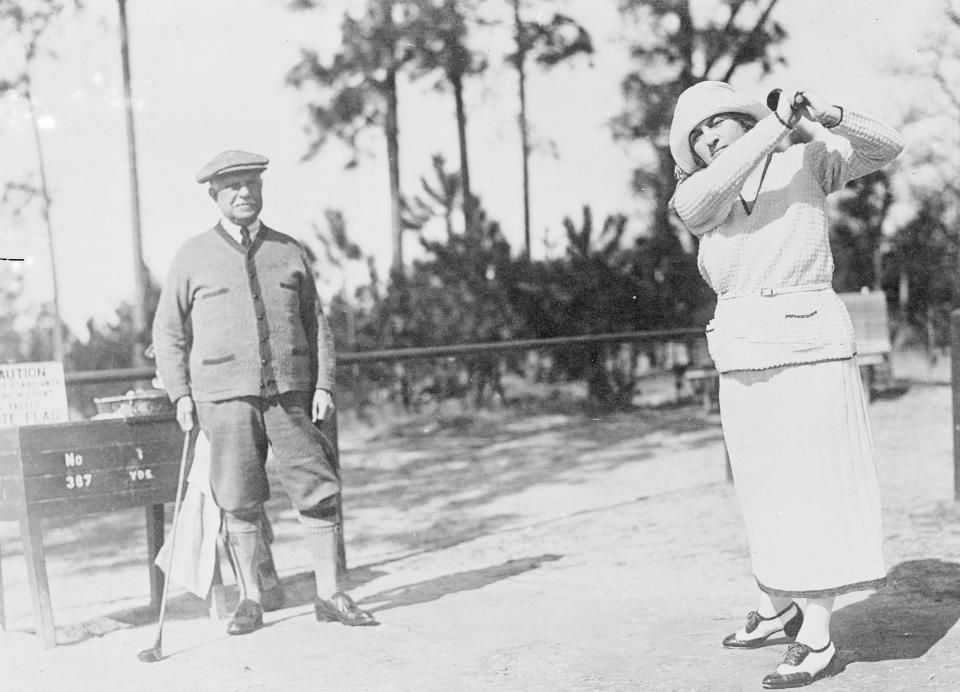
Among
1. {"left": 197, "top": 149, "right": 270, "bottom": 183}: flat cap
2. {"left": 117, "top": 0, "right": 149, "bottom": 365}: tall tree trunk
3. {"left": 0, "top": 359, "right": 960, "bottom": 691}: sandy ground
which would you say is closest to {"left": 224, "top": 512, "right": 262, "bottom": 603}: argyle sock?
{"left": 0, "top": 359, "right": 960, "bottom": 691}: sandy ground

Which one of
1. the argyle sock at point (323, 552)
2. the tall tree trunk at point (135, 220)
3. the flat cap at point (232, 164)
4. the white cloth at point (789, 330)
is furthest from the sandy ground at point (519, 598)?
the tall tree trunk at point (135, 220)

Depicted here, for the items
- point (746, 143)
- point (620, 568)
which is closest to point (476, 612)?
point (620, 568)

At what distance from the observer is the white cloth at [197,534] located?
4.32m

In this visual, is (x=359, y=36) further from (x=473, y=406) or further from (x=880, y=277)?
(x=880, y=277)

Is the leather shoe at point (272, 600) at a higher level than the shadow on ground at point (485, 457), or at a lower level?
higher

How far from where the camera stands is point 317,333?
14.8 ft

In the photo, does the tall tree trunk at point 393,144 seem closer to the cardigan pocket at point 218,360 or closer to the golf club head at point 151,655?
the cardigan pocket at point 218,360

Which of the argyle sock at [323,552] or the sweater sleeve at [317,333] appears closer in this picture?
the argyle sock at [323,552]

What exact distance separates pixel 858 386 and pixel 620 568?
2.02 m

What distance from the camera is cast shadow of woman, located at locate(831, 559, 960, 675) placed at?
11.3ft

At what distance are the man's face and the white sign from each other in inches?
33.0

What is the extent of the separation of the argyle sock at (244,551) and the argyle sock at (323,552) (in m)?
0.20

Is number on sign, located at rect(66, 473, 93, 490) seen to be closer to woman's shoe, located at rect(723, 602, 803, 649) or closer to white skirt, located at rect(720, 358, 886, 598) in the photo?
woman's shoe, located at rect(723, 602, 803, 649)

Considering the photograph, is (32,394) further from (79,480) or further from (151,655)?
(151,655)
